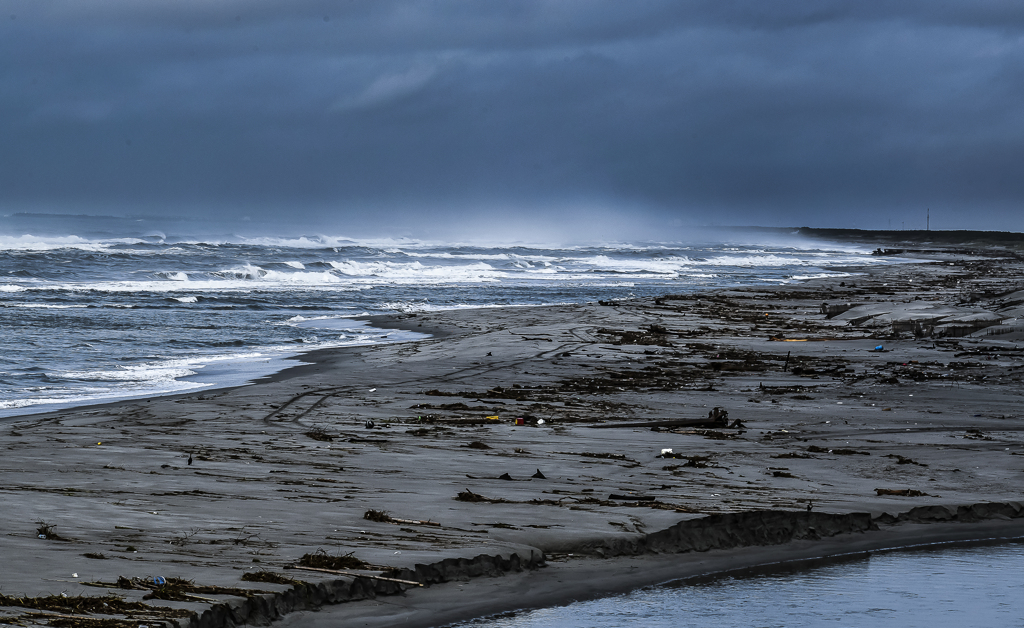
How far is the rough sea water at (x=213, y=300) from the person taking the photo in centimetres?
1608

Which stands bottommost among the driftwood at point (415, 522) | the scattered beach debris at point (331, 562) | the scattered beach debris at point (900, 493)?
the scattered beach debris at point (900, 493)

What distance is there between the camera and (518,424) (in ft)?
36.3

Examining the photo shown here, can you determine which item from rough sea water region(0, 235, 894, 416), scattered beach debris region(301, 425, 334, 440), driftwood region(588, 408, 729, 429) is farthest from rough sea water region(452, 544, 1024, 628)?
rough sea water region(0, 235, 894, 416)

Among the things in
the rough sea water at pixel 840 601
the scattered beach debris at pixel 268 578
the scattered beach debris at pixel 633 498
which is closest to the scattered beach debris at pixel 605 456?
the scattered beach debris at pixel 633 498

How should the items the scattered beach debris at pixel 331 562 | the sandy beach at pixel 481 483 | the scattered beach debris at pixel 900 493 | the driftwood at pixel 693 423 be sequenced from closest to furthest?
the sandy beach at pixel 481 483, the scattered beach debris at pixel 331 562, the scattered beach debris at pixel 900 493, the driftwood at pixel 693 423

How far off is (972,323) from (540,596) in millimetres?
17052

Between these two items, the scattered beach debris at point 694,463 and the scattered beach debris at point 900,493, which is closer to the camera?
the scattered beach debris at point 900,493

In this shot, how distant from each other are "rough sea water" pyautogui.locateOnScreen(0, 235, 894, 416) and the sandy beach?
266 cm

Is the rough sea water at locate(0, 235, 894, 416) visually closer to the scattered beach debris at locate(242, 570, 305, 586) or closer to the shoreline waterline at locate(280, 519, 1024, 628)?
the scattered beach debris at locate(242, 570, 305, 586)

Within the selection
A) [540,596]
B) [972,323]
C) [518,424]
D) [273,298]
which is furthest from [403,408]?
[273,298]

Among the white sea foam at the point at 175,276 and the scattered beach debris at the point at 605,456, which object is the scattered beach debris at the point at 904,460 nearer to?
the scattered beach debris at the point at 605,456

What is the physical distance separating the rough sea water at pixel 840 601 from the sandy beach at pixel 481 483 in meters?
0.24

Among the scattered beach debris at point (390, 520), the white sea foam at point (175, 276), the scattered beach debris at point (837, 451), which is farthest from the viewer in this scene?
the white sea foam at point (175, 276)

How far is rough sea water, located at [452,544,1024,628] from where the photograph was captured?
5.57 m
